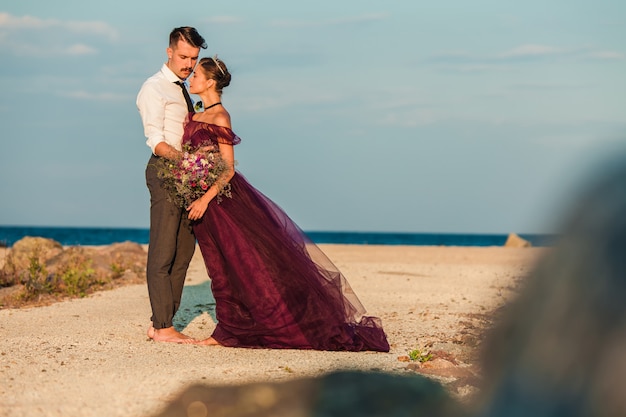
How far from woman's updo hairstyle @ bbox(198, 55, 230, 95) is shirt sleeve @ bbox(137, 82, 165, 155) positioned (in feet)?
1.56

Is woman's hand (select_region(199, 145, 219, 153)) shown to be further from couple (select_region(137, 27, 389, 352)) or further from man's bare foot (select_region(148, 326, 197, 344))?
man's bare foot (select_region(148, 326, 197, 344))

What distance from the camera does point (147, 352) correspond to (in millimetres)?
7055

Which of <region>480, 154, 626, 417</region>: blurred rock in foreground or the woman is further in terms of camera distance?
the woman

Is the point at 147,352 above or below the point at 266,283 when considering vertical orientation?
below

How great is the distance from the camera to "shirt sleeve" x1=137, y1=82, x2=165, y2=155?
292 inches

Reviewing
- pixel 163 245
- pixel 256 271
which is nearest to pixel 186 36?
pixel 163 245

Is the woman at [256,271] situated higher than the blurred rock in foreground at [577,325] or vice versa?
the blurred rock in foreground at [577,325]

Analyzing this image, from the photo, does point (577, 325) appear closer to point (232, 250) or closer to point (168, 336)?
point (232, 250)

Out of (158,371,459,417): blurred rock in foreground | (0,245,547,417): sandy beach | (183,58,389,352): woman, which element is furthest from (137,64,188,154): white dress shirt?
(158,371,459,417): blurred rock in foreground

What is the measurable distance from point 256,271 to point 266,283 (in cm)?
14

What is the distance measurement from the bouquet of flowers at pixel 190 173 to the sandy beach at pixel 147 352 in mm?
1375

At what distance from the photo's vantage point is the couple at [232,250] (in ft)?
24.1

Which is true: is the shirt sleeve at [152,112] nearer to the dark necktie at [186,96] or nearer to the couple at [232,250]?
the couple at [232,250]

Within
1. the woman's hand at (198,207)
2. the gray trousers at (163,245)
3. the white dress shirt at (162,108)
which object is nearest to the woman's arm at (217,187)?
the woman's hand at (198,207)
